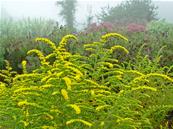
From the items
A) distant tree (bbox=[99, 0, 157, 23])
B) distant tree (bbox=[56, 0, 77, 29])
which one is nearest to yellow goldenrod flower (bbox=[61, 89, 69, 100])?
distant tree (bbox=[99, 0, 157, 23])

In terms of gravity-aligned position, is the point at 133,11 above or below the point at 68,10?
above

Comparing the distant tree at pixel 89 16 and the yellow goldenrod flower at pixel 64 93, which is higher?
the yellow goldenrod flower at pixel 64 93

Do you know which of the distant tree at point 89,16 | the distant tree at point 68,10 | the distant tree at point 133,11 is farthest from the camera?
the distant tree at point 68,10

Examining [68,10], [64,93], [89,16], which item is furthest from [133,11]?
[64,93]

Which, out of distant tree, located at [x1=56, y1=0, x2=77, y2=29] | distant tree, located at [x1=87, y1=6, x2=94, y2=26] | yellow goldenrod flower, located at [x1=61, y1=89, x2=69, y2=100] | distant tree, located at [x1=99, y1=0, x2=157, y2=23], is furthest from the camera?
distant tree, located at [x1=56, y1=0, x2=77, y2=29]

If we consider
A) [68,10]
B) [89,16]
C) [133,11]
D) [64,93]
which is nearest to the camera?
[64,93]

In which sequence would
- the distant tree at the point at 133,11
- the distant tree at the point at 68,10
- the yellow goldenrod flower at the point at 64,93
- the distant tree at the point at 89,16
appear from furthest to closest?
the distant tree at the point at 68,10
the distant tree at the point at 89,16
the distant tree at the point at 133,11
the yellow goldenrod flower at the point at 64,93

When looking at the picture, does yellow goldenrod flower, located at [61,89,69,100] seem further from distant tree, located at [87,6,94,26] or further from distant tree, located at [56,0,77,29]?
distant tree, located at [56,0,77,29]

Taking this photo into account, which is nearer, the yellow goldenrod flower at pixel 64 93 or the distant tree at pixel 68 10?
the yellow goldenrod flower at pixel 64 93

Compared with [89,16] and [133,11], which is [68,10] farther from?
[133,11]

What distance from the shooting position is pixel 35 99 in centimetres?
425

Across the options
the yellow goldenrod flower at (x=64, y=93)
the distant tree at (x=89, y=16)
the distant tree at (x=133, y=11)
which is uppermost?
the yellow goldenrod flower at (x=64, y=93)

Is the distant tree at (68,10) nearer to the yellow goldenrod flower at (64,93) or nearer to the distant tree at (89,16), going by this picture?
the distant tree at (89,16)

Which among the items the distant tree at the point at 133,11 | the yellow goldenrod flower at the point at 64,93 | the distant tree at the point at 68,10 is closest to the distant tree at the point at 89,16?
the distant tree at the point at 68,10
